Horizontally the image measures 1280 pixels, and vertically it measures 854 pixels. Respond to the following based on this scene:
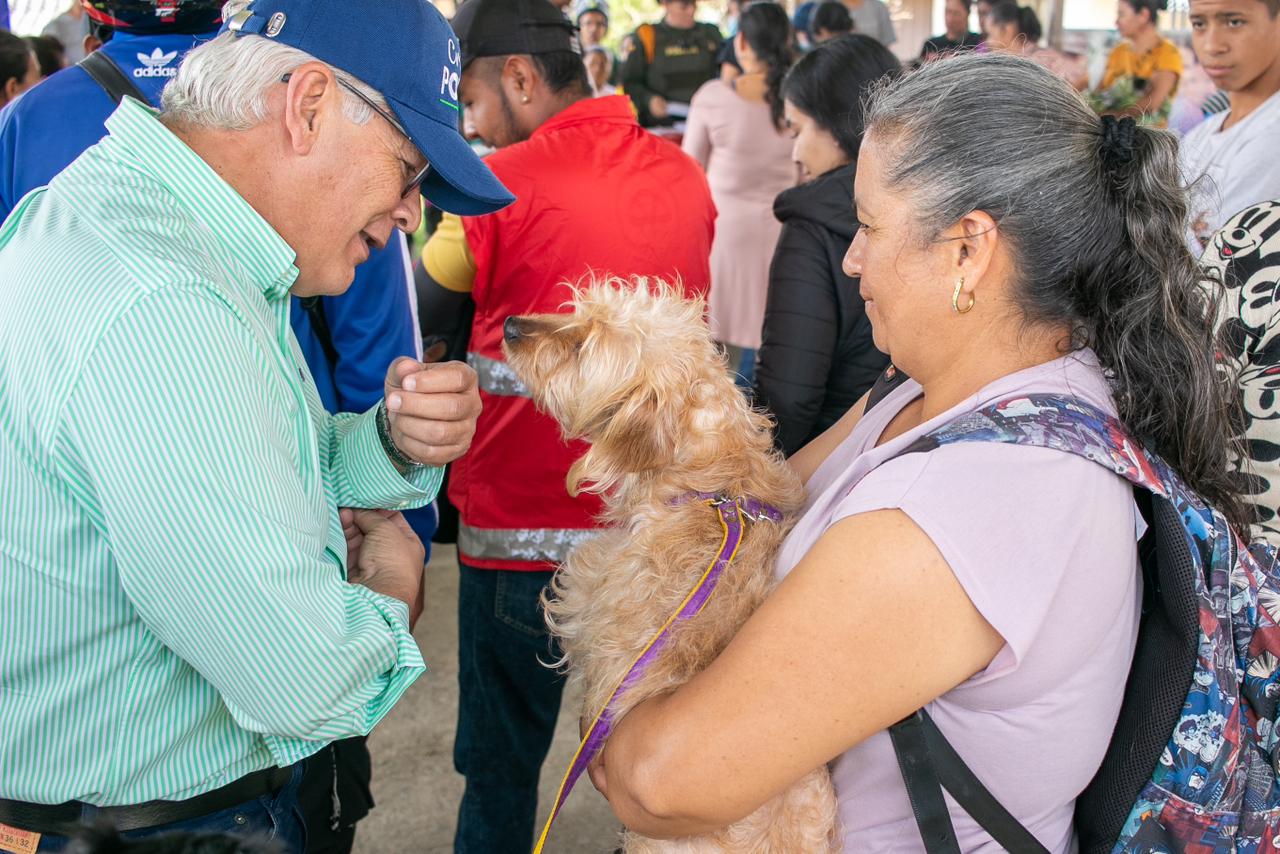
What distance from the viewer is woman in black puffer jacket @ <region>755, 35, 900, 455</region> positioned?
3068 millimetres

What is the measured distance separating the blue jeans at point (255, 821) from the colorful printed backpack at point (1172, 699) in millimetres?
973

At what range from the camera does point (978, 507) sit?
133 cm

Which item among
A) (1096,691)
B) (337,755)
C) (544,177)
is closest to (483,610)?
(337,755)

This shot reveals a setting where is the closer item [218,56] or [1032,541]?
[1032,541]

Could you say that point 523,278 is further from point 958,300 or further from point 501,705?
point 958,300

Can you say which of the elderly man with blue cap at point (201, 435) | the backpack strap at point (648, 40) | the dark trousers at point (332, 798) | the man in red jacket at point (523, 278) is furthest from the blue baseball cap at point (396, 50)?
the backpack strap at point (648, 40)

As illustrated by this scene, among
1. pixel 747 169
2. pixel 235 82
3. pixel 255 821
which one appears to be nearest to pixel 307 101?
pixel 235 82

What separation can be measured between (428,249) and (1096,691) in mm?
2202

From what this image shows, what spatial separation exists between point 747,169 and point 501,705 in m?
Answer: 4.44

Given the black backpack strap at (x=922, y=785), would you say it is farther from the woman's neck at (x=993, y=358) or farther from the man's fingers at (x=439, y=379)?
the man's fingers at (x=439, y=379)

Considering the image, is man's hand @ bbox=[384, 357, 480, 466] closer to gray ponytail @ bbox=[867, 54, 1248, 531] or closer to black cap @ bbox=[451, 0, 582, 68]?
gray ponytail @ bbox=[867, 54, 1248, 531]

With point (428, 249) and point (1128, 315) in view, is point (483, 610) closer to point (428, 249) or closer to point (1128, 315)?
point (428, 249)

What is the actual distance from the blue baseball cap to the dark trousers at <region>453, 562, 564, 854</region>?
1.55 metres

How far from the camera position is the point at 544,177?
2.85 m
